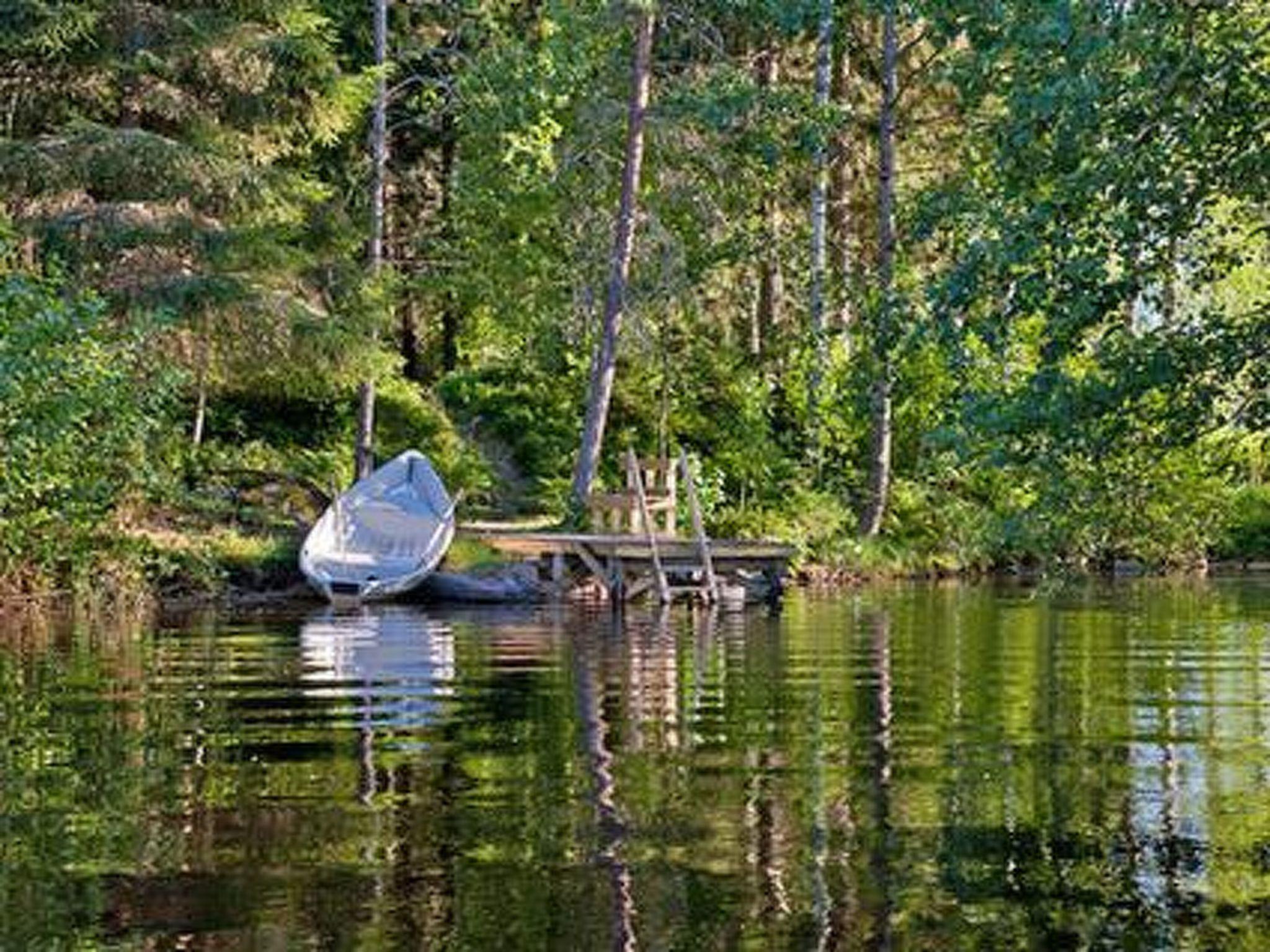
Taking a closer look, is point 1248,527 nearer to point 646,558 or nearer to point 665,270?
point 665,270

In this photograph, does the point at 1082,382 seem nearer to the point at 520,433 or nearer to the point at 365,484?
the point at 365,484

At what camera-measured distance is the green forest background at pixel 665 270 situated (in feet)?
31.6

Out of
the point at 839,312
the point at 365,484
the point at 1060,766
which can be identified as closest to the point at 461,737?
the point at 1060,766

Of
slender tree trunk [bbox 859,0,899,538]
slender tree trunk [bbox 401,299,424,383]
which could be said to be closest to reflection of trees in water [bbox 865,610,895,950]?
slender tree trunk [bbox 859,0,899,538]

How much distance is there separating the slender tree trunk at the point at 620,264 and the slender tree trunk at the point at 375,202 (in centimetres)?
344

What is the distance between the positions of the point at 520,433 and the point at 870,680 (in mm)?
22543

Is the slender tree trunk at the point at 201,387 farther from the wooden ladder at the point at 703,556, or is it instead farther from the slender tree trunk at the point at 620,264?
the wooden ladder at the point at 703,556

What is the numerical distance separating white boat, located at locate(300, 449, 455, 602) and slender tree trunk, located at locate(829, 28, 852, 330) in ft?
31.9

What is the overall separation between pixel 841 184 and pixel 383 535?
1752cm

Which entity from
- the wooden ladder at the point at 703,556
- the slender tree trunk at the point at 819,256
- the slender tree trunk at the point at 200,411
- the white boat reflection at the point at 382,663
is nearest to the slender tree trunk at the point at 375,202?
the slender tree trunk at the point at 200,411

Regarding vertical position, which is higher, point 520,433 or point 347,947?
point 520,433

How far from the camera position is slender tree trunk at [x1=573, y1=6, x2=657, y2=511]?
3047 centimetres

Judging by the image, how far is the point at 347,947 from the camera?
549 centimetres

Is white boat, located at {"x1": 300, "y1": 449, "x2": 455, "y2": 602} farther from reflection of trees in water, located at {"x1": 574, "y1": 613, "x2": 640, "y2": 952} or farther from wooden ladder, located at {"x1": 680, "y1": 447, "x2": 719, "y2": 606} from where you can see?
reflection of trees in water, located at {"x1": 574, "y1": 613, "x2": 640, "y2": 952}
